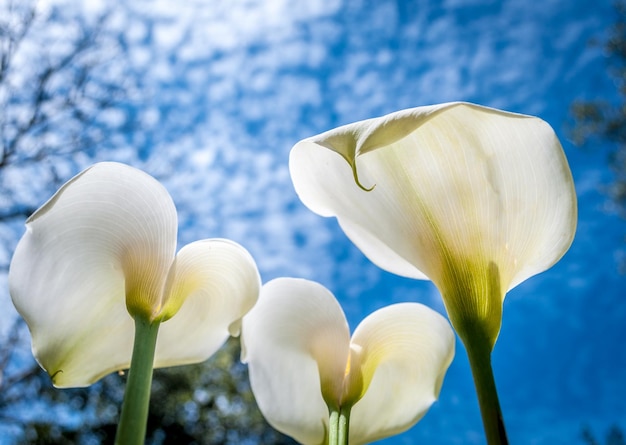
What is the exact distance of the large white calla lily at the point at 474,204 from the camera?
0.25 m

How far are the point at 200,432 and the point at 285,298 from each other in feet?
17.7

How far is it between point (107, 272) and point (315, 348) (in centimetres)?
12

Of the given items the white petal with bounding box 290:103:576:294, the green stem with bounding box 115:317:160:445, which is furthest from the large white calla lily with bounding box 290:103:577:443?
the green stem with bounding box 115:317:160:445

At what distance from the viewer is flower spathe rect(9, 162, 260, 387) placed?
286 mm

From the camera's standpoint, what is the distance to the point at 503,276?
0.90 feet

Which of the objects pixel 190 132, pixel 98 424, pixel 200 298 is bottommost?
pixel 98 424

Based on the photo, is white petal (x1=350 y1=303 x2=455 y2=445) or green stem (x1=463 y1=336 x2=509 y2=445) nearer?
green stem (x1=463 y1=336 x2=509 y2=445)

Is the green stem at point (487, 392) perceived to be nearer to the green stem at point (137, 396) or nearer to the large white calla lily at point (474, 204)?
the large white calla lily at point (474, 204)

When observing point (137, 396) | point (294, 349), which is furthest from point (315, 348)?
point (137, 396)

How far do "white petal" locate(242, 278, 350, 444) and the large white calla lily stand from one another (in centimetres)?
6

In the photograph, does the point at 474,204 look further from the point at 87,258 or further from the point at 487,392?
the point at 87,258

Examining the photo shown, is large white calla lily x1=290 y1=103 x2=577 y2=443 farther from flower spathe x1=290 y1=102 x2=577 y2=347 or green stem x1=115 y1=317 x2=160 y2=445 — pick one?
green stem x1=115 y1=317 x2=160 y2=445

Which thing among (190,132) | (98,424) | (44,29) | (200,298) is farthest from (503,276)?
(98,424)

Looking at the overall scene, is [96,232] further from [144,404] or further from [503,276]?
[503,276]
